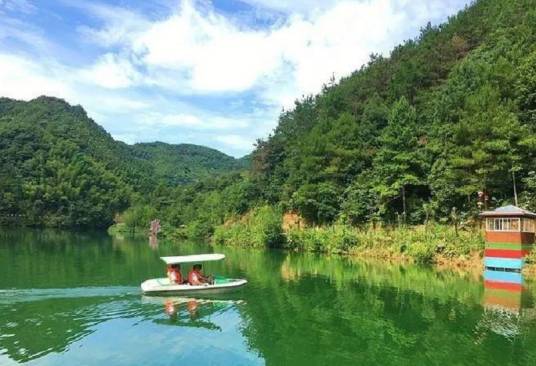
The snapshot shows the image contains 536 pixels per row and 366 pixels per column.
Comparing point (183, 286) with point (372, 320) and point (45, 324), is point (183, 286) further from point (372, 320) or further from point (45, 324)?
point (372, 320)

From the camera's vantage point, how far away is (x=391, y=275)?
36.3 meters

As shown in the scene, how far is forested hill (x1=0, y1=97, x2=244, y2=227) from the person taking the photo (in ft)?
378

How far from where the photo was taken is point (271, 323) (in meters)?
22.2

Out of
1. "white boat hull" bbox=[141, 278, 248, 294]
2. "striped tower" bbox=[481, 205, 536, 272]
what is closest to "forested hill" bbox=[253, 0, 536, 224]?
"striped tower" bbox=[481, 205, 536, 272]

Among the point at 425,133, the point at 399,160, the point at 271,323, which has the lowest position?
the point at 271,323

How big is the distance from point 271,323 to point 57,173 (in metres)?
115

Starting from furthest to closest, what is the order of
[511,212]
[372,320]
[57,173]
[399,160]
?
[57,173] < [399,160] < [511,212] < [372,320]

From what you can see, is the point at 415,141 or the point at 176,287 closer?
the point at 176,287

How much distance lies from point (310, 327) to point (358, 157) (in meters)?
40.8

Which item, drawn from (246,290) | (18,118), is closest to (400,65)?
(246,290)

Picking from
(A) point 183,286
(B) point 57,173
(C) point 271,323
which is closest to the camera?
(C) point 271,323

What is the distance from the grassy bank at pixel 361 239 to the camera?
40656 mm

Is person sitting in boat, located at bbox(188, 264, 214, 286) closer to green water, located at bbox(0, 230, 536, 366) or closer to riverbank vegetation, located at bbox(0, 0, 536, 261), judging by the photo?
green water, located at bbox(0, 230, 536, 366)

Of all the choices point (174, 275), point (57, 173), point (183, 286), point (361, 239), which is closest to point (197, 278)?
point (183, 286)
